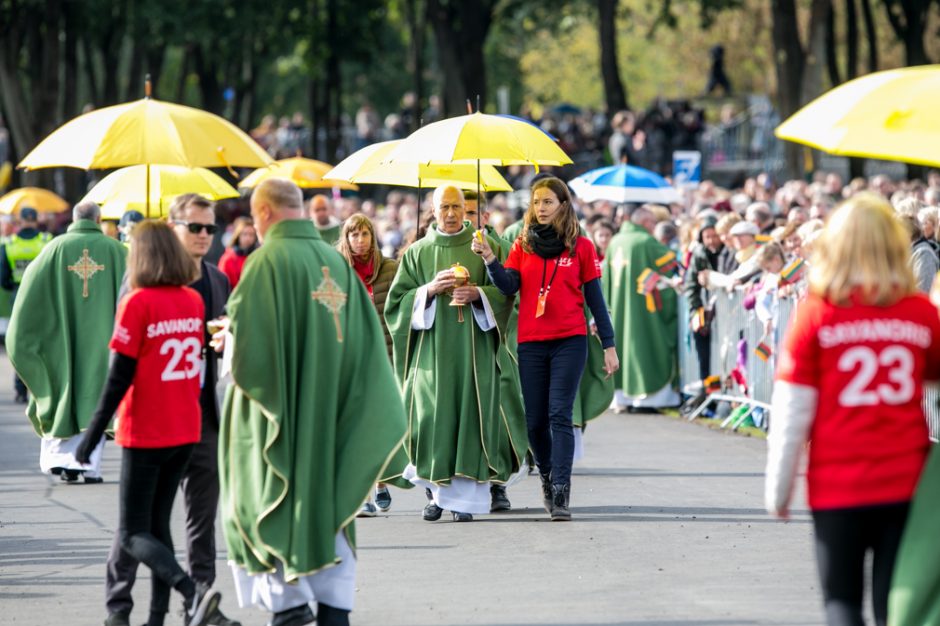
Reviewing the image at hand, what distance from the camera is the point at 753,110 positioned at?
40.0 metres

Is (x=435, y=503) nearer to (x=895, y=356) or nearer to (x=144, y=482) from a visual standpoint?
(x=144, y=482)

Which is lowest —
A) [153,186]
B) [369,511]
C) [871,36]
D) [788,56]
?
[369,511]

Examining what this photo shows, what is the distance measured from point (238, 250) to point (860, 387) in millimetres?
12667

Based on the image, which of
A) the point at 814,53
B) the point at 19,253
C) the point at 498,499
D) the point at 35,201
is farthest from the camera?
the point at 814,53

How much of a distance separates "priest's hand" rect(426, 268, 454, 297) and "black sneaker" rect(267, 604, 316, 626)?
3633 millimetres

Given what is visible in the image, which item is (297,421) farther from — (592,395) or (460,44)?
(460,44)

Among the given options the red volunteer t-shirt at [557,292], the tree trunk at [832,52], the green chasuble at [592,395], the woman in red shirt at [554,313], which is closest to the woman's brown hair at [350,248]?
the woman in red shirt at [554,313]

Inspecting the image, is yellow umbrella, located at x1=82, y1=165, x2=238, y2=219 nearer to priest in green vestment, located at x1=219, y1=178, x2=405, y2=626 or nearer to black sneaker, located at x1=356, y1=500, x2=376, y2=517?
black sneaker, located at x1=356, y1=500, x2=376, y2=517

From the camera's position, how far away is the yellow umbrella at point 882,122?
6195 mm

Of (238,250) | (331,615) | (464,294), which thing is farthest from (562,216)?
(238,250)

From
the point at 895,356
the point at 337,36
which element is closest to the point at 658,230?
the point at 895,356

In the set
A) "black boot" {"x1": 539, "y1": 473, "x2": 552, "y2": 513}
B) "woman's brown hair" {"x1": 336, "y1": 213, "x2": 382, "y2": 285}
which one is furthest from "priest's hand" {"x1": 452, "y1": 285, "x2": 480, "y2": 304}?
"black boot" {"x1": 539, "y1": 473, "x2": 552, "y2": 513}

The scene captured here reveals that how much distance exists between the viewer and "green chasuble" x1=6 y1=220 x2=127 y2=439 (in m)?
12.7

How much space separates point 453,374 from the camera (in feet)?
35.7
